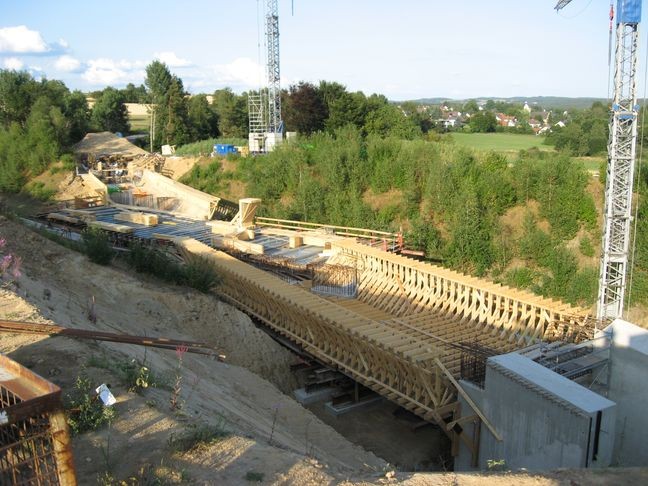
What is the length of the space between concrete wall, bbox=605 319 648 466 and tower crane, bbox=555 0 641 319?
8.23m

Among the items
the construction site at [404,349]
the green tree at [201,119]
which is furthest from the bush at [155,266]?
the green tree at [201,119]

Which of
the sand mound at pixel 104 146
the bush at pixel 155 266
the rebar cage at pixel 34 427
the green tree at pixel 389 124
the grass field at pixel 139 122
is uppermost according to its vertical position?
the grass field at pixel 139 122

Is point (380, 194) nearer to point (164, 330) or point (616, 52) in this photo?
point (616, 52)

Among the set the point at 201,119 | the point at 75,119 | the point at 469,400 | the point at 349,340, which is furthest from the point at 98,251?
the point at 201,119

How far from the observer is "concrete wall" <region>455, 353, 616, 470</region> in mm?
7938

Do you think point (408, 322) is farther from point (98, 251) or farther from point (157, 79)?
point (157, 79)

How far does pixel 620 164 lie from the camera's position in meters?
17.8

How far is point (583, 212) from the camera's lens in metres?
24.4

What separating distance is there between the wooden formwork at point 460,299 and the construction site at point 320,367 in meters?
0.05

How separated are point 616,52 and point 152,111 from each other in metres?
44.6

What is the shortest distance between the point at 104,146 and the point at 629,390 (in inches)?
1748

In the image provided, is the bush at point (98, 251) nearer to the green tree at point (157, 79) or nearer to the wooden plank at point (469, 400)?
the wooden plank at point (469, 400)

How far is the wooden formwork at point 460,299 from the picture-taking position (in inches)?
500

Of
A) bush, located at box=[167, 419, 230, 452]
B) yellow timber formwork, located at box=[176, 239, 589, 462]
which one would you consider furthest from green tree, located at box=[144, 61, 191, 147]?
bush, located at box=[167, 419, 230, 452]
